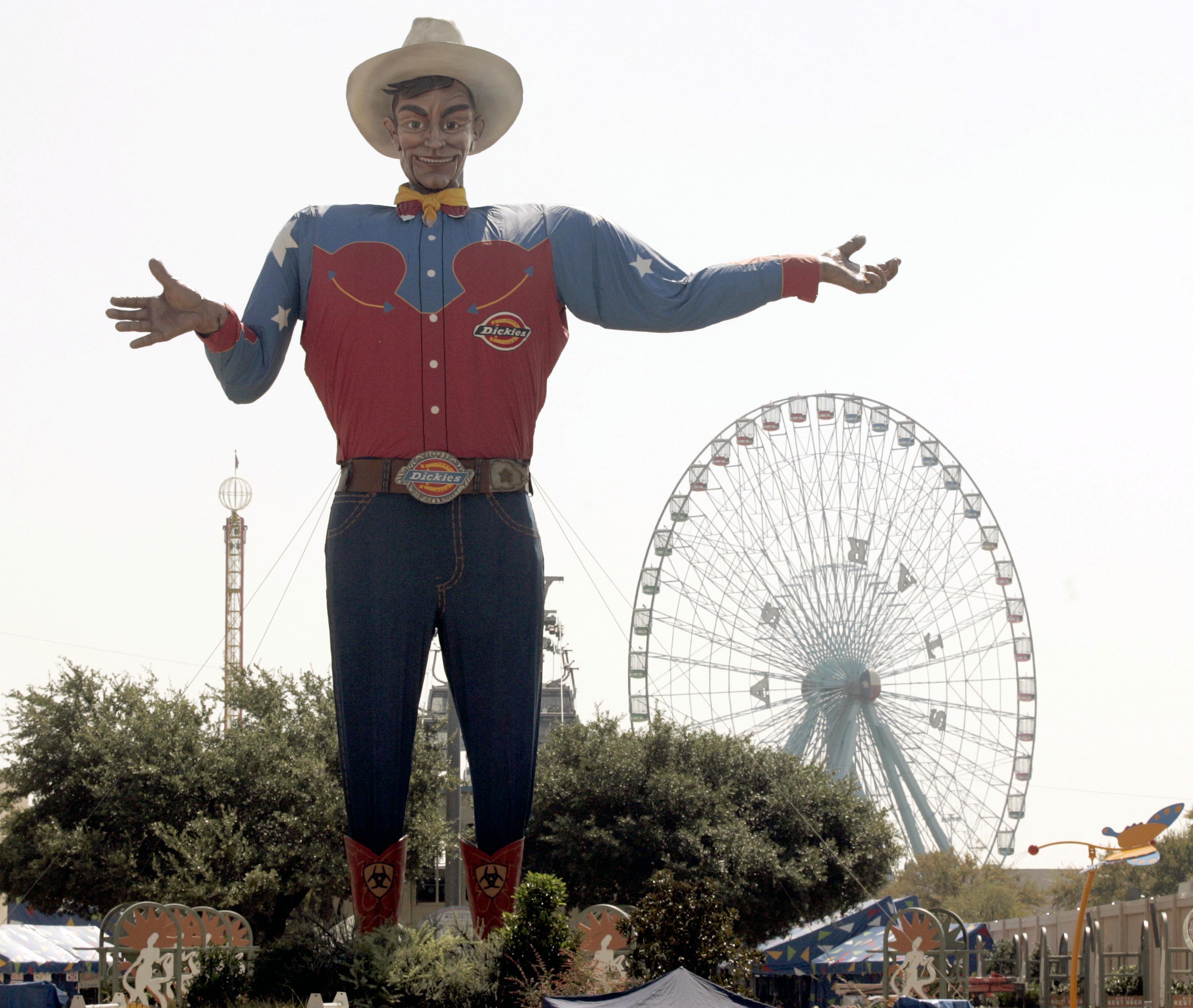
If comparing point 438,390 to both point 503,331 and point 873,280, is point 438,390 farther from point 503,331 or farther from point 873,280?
point 873,280

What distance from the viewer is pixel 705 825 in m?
22.3

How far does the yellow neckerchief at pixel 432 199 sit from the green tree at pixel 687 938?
387cm

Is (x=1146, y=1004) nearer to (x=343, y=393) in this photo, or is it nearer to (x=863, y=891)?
(x=343, y=393)

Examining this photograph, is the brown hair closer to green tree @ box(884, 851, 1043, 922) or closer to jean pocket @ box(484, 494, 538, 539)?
jean pocket @ box(484, 494, 538, 539)

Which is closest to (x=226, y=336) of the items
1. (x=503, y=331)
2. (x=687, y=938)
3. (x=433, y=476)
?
(x=433, y=476)

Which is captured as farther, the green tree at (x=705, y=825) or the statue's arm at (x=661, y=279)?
the green tree at (x=705, y=825)

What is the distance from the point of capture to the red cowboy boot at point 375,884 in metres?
7.63

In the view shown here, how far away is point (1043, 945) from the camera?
1223cm

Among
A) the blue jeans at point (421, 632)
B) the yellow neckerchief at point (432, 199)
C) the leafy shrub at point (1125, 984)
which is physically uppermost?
the yellow neckerchief at point (432, 199)

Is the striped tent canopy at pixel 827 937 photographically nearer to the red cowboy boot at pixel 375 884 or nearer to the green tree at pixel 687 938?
the green tree at pixel 687 938

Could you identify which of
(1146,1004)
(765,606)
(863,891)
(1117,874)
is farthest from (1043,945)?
(1117,874)

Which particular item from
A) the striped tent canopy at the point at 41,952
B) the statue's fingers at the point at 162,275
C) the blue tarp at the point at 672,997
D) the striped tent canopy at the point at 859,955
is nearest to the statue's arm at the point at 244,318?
the statue's fingers at the point at 162,275

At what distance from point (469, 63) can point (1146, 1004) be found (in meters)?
9.47

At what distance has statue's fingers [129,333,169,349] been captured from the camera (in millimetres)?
7195
